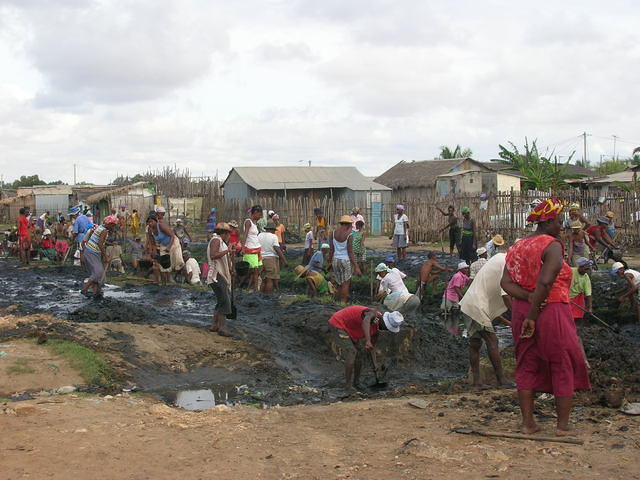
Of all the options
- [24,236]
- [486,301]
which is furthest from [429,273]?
[24,236]

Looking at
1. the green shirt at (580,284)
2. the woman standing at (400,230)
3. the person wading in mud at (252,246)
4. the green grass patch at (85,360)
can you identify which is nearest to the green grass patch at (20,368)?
the green grass patch at (85,360)

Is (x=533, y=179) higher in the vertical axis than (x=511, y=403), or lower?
higher

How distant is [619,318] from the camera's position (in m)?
13.3

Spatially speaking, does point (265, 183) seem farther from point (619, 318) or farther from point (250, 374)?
point (250, 374)

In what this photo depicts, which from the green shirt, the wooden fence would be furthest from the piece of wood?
the wooden fence

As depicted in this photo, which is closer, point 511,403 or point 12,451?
point 12,451

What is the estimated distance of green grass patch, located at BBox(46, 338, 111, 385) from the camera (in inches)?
336

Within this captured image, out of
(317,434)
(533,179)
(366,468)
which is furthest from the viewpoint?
(533,179)

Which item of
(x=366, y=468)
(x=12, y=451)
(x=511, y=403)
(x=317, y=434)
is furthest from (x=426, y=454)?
(x=12, y=451)

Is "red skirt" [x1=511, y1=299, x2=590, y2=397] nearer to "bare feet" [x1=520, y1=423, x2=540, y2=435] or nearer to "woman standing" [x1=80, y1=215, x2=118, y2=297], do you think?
"bare feet" [x1=520, y1=423, x2=540, y2=435]

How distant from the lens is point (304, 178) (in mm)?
38469

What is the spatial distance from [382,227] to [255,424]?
83.5ft

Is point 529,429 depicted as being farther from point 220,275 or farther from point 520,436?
point 220,275

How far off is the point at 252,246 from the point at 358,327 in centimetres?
608
